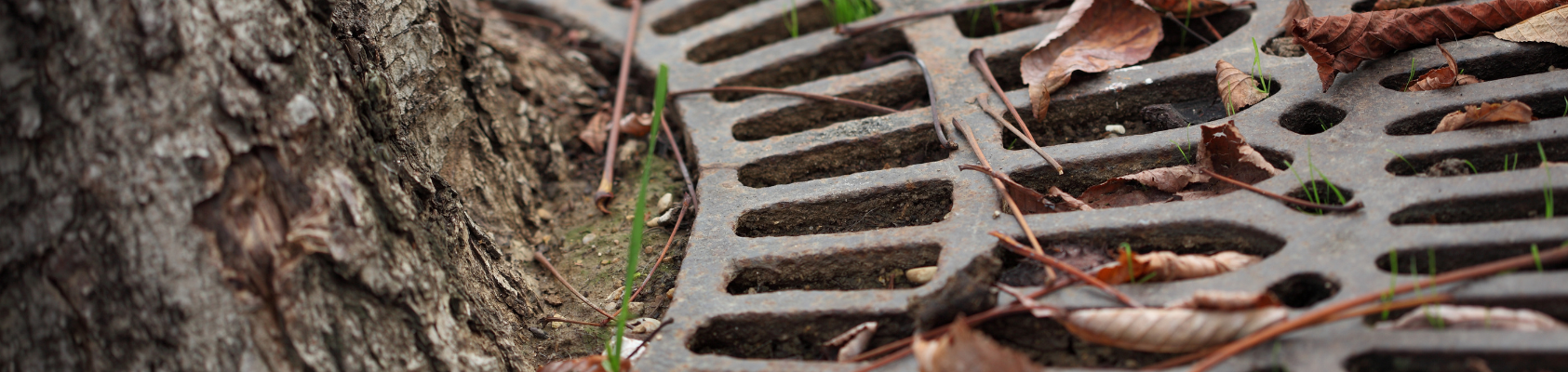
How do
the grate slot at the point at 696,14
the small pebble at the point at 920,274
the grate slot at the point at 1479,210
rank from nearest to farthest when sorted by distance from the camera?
the grate slot at the point at 1479,210 < the small pebble at the point at 920,274 < the grate slot at the point at 696,14

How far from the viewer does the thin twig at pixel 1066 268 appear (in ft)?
3.74

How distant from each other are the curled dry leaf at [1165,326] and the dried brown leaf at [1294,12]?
3.20ft

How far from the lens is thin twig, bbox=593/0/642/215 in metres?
1.87

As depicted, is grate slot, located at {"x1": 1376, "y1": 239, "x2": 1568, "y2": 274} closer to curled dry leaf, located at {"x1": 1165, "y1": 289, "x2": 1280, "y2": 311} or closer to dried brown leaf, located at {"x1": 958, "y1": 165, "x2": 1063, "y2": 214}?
curled dry leaf, located at {"x1": 1165, "y1": 289, "x2": 1280, "y2": 311}

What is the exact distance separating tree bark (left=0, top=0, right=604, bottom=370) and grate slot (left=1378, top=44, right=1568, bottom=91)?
1727 mm

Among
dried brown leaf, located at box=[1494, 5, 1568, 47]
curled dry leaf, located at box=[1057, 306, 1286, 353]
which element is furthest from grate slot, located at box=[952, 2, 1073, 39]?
curled dry leaf, located at box=[1057, 306, 1286, 353]

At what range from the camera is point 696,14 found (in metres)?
2.51

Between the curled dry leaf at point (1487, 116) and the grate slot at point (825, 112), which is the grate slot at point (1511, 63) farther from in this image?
the grate slot at point (825, 112)

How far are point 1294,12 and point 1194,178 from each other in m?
0.61

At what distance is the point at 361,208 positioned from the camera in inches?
42.8

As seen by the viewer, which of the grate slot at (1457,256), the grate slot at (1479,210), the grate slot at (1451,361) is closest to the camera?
the grate slot at (1451,361)

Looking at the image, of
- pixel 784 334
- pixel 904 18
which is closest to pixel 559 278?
pixel 784 334

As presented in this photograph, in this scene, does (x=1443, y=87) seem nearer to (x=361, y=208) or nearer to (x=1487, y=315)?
(x=1487, y=315)

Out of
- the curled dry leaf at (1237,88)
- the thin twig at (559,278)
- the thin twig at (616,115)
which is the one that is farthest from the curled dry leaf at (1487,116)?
the thin twig at (616,115)
